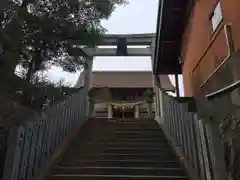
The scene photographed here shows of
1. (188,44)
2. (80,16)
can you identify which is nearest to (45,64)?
(80,16)

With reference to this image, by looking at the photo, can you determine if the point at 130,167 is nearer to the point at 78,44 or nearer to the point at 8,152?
the point at 8,152

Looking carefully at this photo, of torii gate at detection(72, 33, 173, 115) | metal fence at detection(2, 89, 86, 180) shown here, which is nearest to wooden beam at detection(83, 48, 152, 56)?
torii gate at detection(72, 33, 173, 115)

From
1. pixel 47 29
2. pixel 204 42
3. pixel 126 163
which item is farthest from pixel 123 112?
pixel 47 29

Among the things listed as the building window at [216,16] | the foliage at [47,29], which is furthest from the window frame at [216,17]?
the foliage at [47,29]

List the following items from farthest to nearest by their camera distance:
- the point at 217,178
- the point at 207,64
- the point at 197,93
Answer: the point at 197,93 < the point at 207,64 < the point at 217,178

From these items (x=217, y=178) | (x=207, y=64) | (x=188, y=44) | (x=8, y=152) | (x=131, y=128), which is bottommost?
(x=217, y=178)

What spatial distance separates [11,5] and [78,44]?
1550 mm

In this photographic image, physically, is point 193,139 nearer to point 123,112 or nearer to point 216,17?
point 216,17

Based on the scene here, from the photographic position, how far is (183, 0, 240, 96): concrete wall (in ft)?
16.3

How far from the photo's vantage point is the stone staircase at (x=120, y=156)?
425 cm

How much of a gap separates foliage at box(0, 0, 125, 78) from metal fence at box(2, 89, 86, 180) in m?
0.76

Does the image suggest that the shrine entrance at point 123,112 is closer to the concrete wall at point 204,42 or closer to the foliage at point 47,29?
the concrete wall at point 204,42

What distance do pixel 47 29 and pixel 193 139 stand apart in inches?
106

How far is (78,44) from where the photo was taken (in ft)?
18.1
